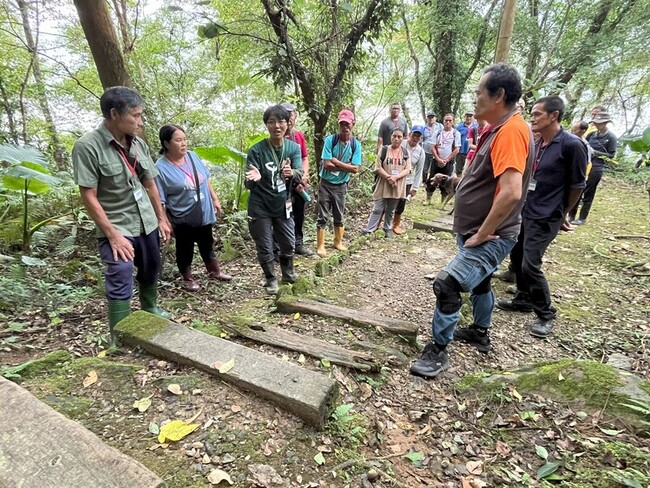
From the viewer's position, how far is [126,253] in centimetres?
277

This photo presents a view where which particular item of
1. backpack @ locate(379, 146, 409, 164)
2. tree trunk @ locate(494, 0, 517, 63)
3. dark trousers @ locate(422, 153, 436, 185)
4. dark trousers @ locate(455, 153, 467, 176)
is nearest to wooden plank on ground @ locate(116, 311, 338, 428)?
backpack @ locate(379, 146, 409, 164)

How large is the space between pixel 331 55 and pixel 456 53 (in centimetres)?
828

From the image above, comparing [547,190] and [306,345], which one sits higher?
[547,190]

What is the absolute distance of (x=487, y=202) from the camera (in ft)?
8.52

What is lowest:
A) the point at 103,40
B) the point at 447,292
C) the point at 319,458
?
the point at 319,458

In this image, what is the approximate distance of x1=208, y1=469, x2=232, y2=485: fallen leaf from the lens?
153 cm

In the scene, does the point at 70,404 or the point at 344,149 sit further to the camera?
the point at 344,149

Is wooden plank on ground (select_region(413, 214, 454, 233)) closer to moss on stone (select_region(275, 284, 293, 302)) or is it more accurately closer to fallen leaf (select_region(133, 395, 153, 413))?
moss on stone (select_region(275, 284, 293, 302))

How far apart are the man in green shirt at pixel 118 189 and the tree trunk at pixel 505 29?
237 inches

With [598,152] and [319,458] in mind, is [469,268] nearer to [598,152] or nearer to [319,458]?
[319,458]

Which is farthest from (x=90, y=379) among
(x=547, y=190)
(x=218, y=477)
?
(x=547, y=190)

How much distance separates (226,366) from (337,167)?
3.93 m

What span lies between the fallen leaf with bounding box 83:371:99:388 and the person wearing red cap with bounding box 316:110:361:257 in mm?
3962

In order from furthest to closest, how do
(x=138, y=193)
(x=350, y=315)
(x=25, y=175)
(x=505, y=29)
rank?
(x=505, y=29)
(x=25, y=175)
(x=350, y=315)
(x=138, y=193)
